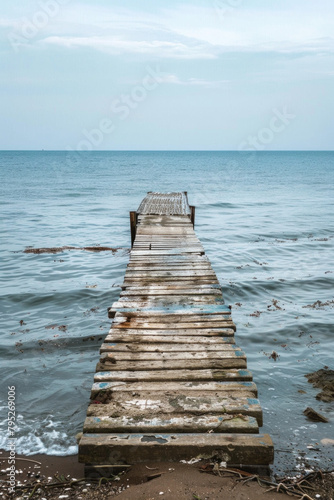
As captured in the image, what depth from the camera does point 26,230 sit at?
22.7 m

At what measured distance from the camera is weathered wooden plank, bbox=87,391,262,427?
13.7 ft

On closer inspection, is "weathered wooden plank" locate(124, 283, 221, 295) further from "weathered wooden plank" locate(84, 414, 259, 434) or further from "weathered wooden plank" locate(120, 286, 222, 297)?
"weathered wooden plank" locate(84, 414, 259, 434)

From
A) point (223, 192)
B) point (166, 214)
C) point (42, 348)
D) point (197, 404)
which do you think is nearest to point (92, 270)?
point (166, 214)

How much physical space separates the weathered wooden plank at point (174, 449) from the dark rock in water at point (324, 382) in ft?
11.2

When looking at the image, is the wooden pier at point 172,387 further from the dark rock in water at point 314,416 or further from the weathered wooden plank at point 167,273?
the dark rock in water at point 314,416

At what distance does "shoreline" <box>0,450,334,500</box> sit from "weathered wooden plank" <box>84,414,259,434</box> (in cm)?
29

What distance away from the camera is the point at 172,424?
13.1 feet

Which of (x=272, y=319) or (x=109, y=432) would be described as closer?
(x=109, y=432)

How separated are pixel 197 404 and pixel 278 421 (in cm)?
247

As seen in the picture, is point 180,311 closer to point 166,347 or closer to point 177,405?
point 166,347

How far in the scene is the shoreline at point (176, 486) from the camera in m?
3.51

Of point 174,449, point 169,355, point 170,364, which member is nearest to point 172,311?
point 169,355

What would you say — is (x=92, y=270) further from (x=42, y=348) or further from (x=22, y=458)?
(x=22, y=458)

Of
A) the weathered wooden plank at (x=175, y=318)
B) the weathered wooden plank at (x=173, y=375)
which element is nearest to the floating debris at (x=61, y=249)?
the weathered wooden plank at (x=175, y=318)
